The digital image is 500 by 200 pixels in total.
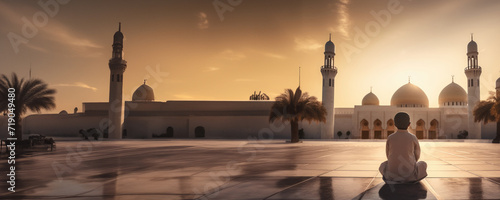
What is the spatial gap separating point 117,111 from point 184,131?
9.55 metres

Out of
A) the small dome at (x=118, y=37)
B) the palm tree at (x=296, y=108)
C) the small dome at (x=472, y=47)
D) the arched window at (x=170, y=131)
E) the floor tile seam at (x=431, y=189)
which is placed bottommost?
the arched window at (x=170, y=131)

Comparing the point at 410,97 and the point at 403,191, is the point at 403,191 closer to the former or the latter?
the point at 403,191

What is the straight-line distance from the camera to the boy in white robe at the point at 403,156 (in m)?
7.03

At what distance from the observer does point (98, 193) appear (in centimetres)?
668

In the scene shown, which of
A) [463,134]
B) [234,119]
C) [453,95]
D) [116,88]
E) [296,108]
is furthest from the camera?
[453,95]

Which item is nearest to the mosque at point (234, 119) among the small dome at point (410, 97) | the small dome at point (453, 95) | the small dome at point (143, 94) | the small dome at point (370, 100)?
the small dome at point (410, 97)

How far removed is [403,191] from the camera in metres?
6.43

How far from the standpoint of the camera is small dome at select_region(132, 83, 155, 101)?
58.8 m

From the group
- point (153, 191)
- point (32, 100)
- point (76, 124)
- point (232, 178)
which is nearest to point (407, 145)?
point (232, 178)

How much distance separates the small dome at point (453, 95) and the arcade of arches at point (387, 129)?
8.53m

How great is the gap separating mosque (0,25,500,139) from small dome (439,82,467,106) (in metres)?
6.66

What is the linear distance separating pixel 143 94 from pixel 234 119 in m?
18.5

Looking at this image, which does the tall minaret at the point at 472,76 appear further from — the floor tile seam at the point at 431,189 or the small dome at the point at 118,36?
the floor tile seam at the point at 431,189

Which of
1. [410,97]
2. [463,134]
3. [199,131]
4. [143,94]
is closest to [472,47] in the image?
[410,97]
